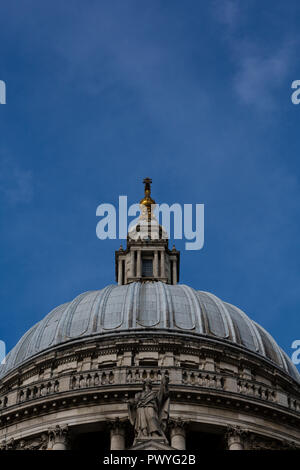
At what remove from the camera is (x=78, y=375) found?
5881cm

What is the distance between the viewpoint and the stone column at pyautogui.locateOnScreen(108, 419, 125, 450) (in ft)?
181

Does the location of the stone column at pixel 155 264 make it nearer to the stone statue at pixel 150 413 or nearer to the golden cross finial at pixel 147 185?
the golden cross finial at pixel 147 185

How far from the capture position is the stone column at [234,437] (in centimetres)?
5634

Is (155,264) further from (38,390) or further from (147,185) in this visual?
(38,390)

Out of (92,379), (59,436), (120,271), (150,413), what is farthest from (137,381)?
(120,271)

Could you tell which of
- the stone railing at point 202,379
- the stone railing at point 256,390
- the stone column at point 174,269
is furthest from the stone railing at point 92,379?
the stone column at point 174,269

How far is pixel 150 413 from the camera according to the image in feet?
145

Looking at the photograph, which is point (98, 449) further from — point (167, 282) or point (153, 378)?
point (167, 282)

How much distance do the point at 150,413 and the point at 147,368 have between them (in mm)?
15001

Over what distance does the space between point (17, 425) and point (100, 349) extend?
354 inches

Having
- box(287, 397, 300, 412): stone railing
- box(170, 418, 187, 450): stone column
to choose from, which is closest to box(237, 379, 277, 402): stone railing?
box(287, 397, 300, 412): stone railing

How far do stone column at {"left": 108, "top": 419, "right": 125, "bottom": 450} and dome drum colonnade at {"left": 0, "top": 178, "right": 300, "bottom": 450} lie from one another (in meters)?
0.08

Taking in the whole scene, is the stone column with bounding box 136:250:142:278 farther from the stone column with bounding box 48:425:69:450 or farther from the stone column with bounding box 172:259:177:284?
the stone column with bounding box 48:425:69:450

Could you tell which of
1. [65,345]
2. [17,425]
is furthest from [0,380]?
[17,425]
